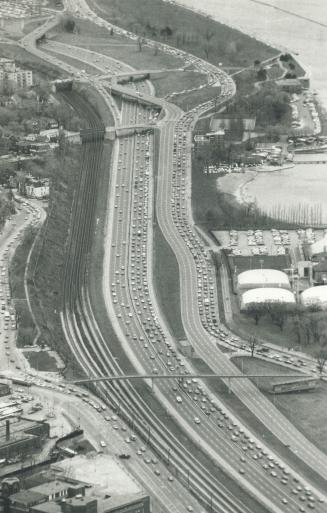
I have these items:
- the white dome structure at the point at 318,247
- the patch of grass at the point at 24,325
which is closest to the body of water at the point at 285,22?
the white dome structure at the point at 318,247

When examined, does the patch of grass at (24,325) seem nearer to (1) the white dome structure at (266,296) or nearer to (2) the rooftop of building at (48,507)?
(1) the white dome structure at (266,296)

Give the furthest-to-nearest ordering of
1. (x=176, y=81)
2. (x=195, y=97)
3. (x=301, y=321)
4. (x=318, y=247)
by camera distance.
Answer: (x=176, y=81) → (x=195, y=97) → (x=318, y=247) → (x=301, y=321)

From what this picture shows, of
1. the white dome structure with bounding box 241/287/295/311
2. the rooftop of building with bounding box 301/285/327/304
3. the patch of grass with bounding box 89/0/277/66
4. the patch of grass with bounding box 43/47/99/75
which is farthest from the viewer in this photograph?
the patch of grass with bounding box 89/0/277/66

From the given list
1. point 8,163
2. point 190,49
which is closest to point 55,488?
point 8,163

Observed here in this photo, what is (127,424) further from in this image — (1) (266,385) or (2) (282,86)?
(2) (282,86)

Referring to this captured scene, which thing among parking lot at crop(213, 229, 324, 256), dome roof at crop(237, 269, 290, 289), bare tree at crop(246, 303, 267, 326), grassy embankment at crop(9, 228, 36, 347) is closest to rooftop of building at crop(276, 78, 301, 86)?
parking lot at crop(213, 229, 324, 256)

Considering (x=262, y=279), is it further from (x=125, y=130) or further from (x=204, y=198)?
(x=125, y=130)

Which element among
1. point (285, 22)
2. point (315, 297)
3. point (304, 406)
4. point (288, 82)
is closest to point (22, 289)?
point (315, 297)

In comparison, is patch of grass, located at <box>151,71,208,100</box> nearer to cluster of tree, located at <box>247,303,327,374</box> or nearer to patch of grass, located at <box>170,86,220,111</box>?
patch of grass, located at <box>170,86,220,111</box>
